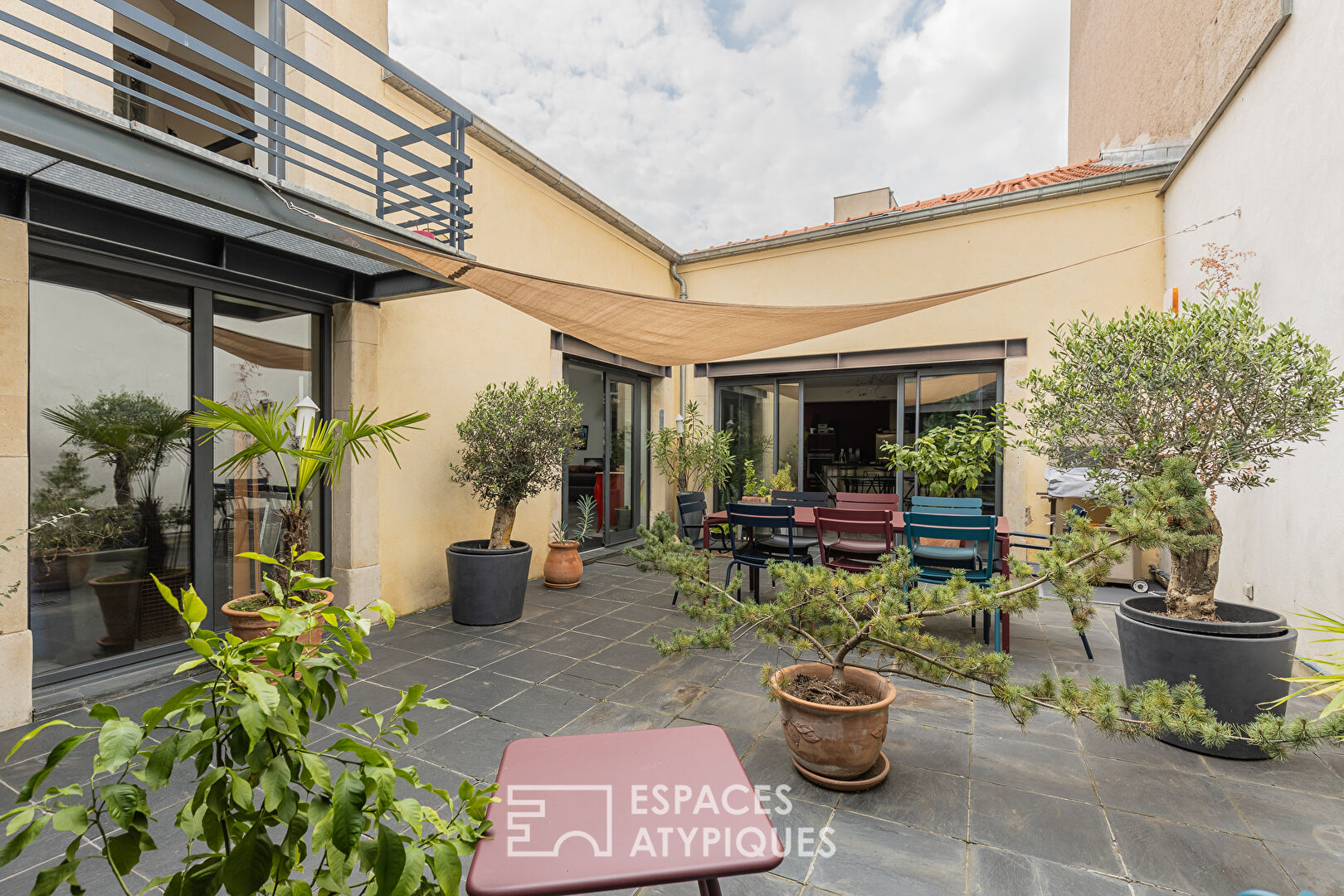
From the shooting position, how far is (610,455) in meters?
7.07

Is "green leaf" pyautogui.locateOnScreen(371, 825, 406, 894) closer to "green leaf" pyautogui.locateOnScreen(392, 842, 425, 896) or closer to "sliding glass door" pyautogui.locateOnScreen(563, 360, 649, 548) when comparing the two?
"green leaf" pyautogui.locateOnScreen(392, 842, 425, 896)

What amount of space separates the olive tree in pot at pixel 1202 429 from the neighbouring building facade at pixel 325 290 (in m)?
2.88

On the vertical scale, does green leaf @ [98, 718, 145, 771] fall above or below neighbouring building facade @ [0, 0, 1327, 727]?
below

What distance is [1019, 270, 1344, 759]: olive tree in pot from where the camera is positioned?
98.3 inches

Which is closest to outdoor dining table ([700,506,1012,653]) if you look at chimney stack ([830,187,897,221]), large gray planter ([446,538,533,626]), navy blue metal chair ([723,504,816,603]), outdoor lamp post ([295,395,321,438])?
navy blue metal chair ([723,504,816,603])

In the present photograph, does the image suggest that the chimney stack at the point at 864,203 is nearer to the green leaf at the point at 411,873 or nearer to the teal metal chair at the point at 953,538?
the teal metal chair at the point at 953,538

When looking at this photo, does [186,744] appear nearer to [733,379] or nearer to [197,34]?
[197,34]

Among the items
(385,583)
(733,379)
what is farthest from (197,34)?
(733,379)

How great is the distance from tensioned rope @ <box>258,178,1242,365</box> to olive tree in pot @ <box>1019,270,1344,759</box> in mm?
1208

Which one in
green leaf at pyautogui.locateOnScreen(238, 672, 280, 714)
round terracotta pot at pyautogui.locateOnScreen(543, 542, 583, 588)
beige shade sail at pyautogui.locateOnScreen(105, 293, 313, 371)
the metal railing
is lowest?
round terracotta pot at pyautogui.locateOnScreen(543, 542, 583, 588)

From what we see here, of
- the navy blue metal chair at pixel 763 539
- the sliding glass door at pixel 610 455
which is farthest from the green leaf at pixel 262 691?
the sliding glass door at pixel 610 455

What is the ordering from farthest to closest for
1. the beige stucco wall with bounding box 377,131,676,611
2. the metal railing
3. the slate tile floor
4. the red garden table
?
the beige stucco wall with bounding box 377,131,676,611 < the metal railing < the slate tile floor < the red garden table

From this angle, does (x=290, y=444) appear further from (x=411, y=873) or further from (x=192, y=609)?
(x=411, y=873)

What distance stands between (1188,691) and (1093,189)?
5.88 m
